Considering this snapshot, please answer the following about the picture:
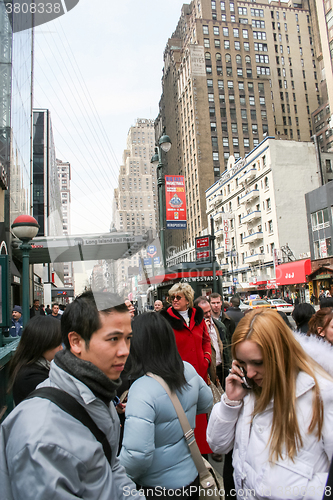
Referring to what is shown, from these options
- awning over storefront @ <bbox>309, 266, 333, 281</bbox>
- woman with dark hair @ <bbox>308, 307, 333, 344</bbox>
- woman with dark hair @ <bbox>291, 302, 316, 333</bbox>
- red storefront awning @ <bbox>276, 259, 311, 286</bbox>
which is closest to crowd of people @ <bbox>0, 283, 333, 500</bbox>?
woman with dark hair @ <bbox>308, 307, 333, 344</bbox>

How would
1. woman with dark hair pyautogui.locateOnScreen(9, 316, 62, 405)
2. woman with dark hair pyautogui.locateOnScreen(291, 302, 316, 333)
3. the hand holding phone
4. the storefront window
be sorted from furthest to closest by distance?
the storefront window < woman with dark hair pyautogui.locateOnScreen(291, 302, 316, 333) < woman with dark hair pyautogui.locateOnScreen(9, 316, 62, 405) < the hand holding phone

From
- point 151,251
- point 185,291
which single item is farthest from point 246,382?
point 185,291

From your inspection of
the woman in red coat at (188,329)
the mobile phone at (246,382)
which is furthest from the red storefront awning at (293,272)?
the mobile phone at (246,382)

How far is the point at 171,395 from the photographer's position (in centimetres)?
216

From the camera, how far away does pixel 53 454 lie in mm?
1072

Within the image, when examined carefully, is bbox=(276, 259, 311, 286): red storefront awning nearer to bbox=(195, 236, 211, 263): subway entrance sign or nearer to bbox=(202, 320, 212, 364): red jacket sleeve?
bbox=(195, 236, 211, 263): subway entrance sign

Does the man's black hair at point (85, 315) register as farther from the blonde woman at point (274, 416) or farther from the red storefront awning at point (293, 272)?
the red storefront awning at point (293, 272)

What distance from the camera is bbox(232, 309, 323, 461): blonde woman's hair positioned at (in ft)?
5.30

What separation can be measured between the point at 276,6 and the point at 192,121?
43508 mm

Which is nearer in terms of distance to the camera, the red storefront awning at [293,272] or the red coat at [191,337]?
the red coat at [191,337]

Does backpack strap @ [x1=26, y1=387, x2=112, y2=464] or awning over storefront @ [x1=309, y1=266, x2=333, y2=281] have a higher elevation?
awning over storefront @ [x1=309, y1=266, x2=333, y2=281]

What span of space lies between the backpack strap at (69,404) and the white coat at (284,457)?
0.85 m

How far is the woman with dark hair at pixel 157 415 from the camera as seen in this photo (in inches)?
78.2

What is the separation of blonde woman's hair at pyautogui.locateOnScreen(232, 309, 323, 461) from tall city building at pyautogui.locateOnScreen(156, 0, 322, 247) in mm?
64694
